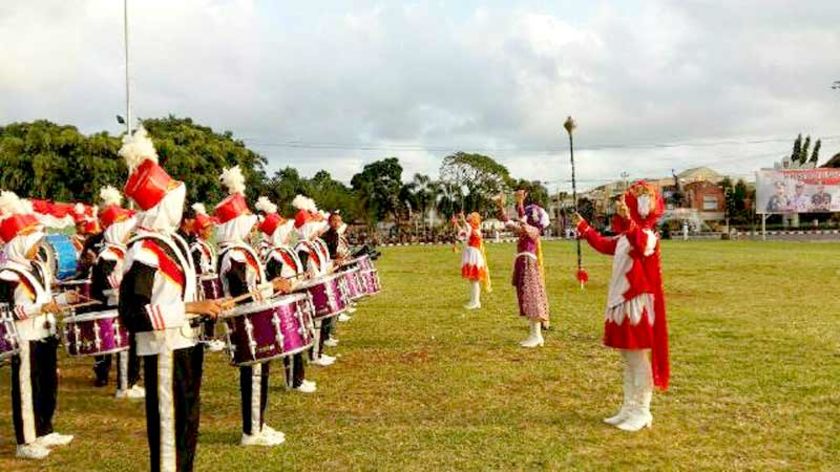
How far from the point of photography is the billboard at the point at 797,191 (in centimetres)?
5559

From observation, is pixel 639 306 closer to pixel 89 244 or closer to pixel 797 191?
pixel 89 244

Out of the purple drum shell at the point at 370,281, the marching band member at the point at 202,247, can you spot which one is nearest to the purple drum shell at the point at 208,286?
the marching band member at the point at 202,247

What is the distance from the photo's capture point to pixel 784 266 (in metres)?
25.6

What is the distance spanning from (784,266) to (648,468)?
22725mm

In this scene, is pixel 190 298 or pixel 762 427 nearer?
pixel 190 298

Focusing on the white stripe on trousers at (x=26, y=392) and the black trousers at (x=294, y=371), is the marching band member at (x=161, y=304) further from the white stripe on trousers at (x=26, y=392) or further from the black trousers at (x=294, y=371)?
the black trousers at (x=294, y=371)

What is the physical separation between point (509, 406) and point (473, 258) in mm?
8441

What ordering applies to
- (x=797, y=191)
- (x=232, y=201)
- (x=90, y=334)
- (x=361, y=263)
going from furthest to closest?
1. (x=797, y=191)
2. (x=361, y=263)
3. (x=232, y=201)
4. (x=90, y=334)

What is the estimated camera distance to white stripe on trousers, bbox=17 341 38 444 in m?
6.43

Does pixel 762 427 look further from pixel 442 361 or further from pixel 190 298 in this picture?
pixel 190 298

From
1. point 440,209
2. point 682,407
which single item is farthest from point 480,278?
point 440,209

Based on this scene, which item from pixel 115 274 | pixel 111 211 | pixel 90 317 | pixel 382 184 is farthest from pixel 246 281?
pixel 382 184

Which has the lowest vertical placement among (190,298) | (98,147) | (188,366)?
(188,366)

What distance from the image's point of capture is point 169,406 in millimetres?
4953
